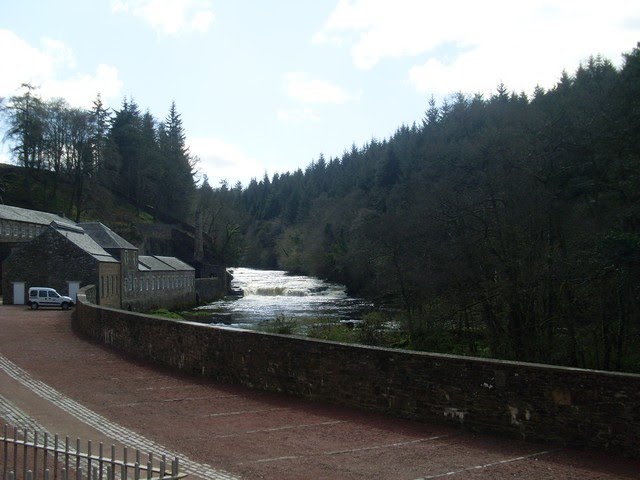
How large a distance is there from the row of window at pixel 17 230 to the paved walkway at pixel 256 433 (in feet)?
133

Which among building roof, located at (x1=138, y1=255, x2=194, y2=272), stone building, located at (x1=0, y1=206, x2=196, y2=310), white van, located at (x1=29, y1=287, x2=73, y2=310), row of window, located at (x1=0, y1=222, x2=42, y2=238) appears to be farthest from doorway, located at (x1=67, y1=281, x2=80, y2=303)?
row of window, located at (x1=0, y1=222, x2=42, y2=238)

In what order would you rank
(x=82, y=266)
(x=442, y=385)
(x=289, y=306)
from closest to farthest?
1. (x=442, y=385)
2. (x=82, y=266)
3. (x=289, y=306)

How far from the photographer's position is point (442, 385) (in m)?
10.6

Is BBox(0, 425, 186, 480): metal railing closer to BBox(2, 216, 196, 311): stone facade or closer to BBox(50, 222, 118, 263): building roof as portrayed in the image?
BBox(2, 216, 196, 311): stone facade

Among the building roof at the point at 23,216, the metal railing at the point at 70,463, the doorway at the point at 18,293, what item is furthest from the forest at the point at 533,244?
the building roof at the point at 23,216

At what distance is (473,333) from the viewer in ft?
84.9

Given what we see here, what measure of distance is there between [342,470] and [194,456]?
7.12ft

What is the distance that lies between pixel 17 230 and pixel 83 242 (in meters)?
14.1

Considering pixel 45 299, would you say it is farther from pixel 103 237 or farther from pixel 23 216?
pixel 23 216

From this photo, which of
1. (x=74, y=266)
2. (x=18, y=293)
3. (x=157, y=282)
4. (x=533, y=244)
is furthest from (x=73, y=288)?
(x=533, y=244)

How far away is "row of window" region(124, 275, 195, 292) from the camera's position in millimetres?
50006

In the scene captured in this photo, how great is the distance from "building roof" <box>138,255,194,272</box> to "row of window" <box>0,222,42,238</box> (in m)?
9.86

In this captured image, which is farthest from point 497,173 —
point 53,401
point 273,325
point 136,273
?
point 136,273

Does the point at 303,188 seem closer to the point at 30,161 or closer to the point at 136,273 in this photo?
the point at 30,161
